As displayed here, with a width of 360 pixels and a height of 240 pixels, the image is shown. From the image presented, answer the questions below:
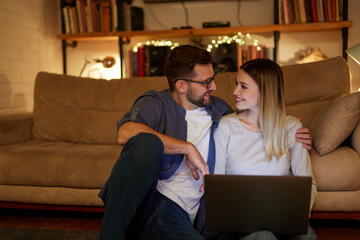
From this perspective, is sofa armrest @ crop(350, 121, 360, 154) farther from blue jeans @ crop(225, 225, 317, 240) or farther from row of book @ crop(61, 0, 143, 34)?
row of book @ crop(61, 0, 143, 34)

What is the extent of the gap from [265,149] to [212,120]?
249 mm

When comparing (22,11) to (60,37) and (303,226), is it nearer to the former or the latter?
(60,37)

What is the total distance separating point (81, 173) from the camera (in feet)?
6.63

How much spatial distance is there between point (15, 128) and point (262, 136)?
6.00 feet

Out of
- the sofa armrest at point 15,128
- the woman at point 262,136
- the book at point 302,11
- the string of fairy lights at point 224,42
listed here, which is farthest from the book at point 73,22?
the woman at point 262,136

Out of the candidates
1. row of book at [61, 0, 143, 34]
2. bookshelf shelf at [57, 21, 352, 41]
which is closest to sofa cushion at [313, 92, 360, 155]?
bookshelf shelf at [57, 21, 352, 41]

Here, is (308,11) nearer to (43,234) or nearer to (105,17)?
(105,17)

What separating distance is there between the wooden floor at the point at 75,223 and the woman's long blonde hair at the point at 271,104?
76cm

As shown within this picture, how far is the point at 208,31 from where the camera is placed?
11.4 ft

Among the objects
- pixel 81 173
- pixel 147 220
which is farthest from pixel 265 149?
pixel 81 173

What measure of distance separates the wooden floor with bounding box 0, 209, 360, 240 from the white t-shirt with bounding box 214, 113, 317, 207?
658 millimetres

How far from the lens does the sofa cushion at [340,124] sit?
1.79 metres

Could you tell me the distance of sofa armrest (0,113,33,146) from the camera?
2467mm

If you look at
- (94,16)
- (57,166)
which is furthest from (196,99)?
(94,16)
